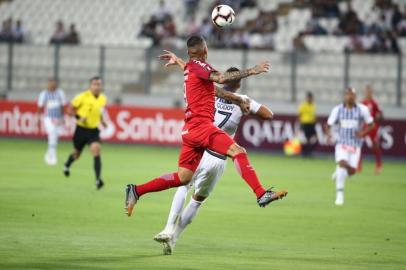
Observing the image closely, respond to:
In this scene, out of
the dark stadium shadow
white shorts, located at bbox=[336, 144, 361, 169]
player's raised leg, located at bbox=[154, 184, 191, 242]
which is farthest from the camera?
white shorts, located at bbox=[336, 144, 361, 169]

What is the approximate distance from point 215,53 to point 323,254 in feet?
71.5

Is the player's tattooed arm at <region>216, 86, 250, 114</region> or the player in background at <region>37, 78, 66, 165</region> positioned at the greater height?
the player's tattooed arm at <region>216, 86, 250, 114</region>

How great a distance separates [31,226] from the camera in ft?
42.7

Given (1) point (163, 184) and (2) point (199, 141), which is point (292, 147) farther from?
(2) point (199, 141)

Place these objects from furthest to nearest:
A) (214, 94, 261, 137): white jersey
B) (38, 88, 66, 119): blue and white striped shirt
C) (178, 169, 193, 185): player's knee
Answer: (38, 88, 66, 119): blue and white striped shirt < (214, 94, 261, 137): white jersey < (178, 169, 193, 185): player's knee

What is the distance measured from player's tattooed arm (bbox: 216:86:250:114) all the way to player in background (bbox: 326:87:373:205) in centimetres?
685

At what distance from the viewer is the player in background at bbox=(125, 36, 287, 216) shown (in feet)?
34.7

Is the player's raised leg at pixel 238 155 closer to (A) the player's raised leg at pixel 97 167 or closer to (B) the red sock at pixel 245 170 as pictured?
(B) the red sock at pixel 245 170

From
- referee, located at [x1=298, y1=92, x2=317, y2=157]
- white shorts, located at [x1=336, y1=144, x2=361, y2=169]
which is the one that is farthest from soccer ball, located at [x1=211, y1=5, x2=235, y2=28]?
referee, located at [x1=298, y1=92, x2=317, y2=157]

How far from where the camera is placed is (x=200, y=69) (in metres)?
10.7

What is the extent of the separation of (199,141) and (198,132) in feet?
0.35

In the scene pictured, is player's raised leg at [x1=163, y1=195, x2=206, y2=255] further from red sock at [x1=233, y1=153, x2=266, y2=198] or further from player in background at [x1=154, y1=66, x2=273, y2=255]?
red sock at [x1=233, y1=153, x2=266, y2=198]

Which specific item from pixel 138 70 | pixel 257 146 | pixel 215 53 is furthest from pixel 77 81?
pixel 257 146

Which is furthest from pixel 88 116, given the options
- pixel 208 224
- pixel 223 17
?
pixel 223 17
